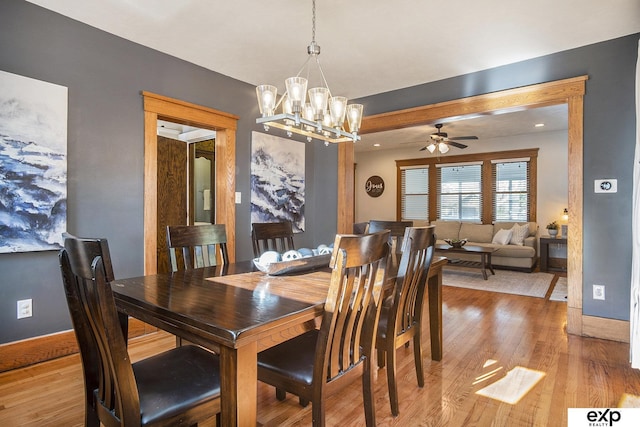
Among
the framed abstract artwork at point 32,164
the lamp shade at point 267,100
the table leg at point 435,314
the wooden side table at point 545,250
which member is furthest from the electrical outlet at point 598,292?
the framed abstract artwork at point 32,164

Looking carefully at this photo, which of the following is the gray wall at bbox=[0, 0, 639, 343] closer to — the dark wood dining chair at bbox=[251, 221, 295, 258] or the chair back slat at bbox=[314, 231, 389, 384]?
the dark wood dining chair at bbox=[251, 221, 295, 258]

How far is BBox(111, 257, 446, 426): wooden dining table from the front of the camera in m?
1.09

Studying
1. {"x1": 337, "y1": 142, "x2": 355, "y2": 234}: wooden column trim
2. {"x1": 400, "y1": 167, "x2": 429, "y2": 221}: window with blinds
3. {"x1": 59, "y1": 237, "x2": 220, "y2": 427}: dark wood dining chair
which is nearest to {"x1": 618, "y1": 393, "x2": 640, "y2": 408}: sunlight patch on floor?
{"x1": 59, "y1": 237, "x2": 220, "y2": 427}: dark wood dining chair

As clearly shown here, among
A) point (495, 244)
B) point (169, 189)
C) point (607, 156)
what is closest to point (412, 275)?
point (607, 156)

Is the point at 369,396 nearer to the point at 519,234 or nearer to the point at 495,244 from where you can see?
the point at 495,244

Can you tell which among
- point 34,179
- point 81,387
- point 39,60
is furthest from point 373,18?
point 81,387

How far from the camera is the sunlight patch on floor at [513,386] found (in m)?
2.00

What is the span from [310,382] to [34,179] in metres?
2.41

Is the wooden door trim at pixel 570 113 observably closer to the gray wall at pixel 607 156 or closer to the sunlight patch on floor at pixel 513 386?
the gray wall at pixel 607 156

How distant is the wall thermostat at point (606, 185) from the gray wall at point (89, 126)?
3776 mm

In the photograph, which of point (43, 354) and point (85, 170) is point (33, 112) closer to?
point (85, 170)

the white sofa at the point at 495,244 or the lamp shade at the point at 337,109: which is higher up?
the lamp shade at the point at 337,109

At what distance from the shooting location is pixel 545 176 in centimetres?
661

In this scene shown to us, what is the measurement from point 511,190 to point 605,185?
4.25 metres
